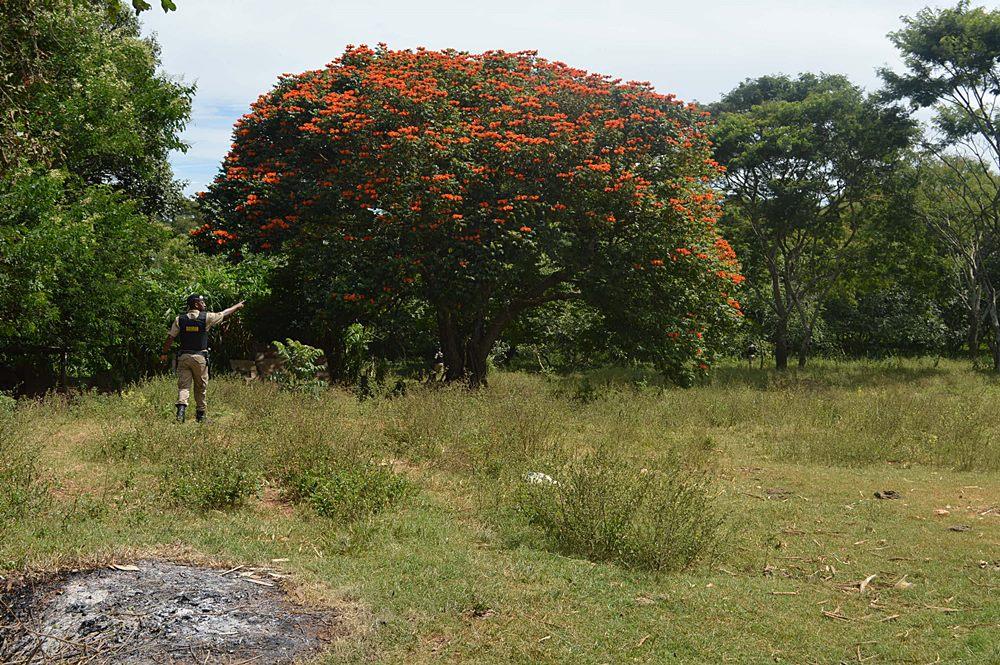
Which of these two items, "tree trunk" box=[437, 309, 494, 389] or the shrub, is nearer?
the shrub

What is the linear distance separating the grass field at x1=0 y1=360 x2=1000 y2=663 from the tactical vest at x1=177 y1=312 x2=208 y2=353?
0.89 metres

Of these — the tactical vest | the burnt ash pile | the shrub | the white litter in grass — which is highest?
the tactical vest

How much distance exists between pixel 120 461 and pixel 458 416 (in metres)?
3.88

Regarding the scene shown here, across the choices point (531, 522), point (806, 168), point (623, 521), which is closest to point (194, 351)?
point (531, 522)

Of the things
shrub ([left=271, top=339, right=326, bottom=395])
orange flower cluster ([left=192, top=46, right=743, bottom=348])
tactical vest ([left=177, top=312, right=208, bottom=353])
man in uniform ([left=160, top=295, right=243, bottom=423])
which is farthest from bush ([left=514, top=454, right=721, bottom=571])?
orange flower cluster ([left=192, top=46, right=743, bottom=348])

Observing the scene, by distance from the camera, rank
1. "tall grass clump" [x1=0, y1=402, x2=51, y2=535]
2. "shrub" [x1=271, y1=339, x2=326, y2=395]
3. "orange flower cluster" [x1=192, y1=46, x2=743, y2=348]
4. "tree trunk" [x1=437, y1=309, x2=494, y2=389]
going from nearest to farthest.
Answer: "tall grass clump" [x1=0, y1=402, x2=51, y2=535] → "shrub" [x1=271, y1=339, x2=326, y2=395] → "orange flower cluster" [x1=192, y1=46, x2=743, y2=348] → "tree trunk" [x1=437, y1=309, x2=494, y2=389]

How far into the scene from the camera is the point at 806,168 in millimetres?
24453

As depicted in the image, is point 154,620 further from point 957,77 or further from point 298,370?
point 957,77

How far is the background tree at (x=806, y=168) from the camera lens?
2345 cm

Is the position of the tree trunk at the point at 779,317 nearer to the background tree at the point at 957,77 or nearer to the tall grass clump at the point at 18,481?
the background tree at the point at 957,77

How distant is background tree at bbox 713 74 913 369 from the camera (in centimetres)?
2345

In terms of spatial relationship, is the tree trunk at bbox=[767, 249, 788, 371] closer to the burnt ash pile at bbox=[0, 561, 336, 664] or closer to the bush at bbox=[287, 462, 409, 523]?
the bush at bbox=[287, 462, 409, 523]

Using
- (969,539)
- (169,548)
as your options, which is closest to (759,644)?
(969,539)

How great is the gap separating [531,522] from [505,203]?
8.13 meters
